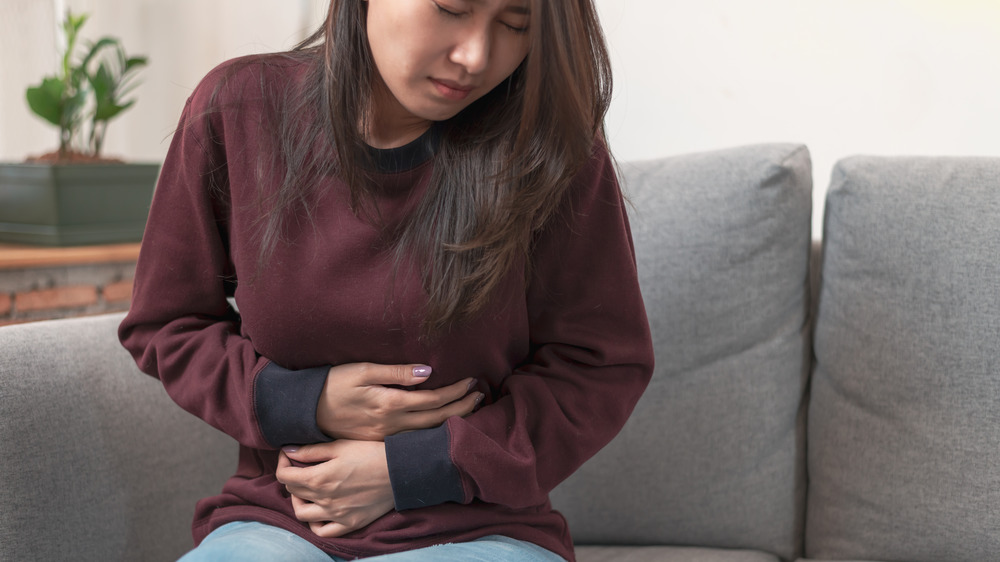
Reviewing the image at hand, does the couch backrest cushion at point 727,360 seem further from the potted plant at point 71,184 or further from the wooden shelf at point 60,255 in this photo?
the potted plant at point 71,184

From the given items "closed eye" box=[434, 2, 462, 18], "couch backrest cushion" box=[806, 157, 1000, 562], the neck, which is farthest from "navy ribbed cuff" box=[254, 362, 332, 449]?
"couch backrest cushion" box=[806, 157, 1000, 562]

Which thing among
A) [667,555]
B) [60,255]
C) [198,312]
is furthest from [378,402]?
[60,255]

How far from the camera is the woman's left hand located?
2.80 feet

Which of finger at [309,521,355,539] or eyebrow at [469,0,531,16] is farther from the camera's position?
finger at [309,521,355,539]

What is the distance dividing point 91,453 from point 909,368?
41.1 inches

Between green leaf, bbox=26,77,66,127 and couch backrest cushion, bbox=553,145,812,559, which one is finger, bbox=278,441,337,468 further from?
green leaf, bbox=26,77,66,127

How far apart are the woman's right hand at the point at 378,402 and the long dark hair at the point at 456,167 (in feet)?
0.22

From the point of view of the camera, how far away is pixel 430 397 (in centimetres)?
87

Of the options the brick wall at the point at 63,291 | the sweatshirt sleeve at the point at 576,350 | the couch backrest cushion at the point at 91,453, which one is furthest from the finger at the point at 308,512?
the brick wall at the point at 63,291

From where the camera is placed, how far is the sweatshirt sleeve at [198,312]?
0.88m

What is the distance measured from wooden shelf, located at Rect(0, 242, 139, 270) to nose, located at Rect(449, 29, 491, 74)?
962 mm

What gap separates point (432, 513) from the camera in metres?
0.87

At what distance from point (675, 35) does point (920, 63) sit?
41cm

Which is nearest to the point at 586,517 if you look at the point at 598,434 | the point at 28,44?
the point at 598,434
